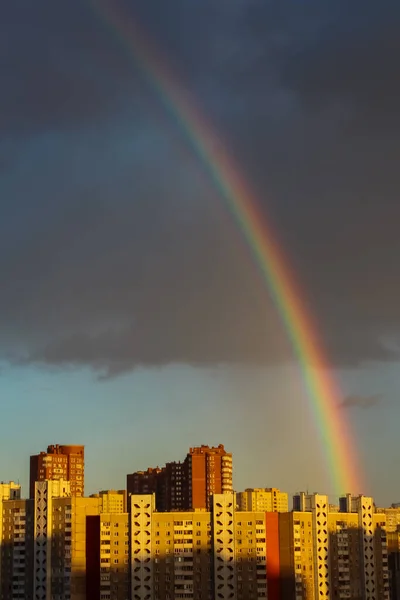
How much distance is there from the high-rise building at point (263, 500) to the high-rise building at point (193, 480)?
8.02 meters

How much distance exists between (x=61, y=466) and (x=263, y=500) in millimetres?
23429

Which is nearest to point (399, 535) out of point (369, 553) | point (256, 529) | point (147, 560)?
point (369, 553)

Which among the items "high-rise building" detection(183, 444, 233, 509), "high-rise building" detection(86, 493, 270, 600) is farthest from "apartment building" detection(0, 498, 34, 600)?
"high-rise building" detection(183, 444, 233, 509)

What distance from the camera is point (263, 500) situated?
10950 cm

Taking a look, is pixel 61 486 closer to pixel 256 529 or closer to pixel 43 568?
pixel 43 568

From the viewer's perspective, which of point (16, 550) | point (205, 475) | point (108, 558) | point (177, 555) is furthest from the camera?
point (205, 475)

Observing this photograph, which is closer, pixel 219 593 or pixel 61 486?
pixel 219 593

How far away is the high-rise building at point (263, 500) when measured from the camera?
107 meters

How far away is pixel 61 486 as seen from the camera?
8788cm

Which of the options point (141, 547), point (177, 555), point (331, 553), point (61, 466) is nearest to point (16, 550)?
point (141, 547)

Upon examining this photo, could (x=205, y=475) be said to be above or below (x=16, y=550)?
above

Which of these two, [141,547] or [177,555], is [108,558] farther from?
[177,555]

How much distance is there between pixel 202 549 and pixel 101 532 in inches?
300

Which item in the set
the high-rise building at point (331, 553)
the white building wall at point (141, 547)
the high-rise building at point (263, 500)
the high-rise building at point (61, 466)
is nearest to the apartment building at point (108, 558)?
the white building wall at point (141, 547)
